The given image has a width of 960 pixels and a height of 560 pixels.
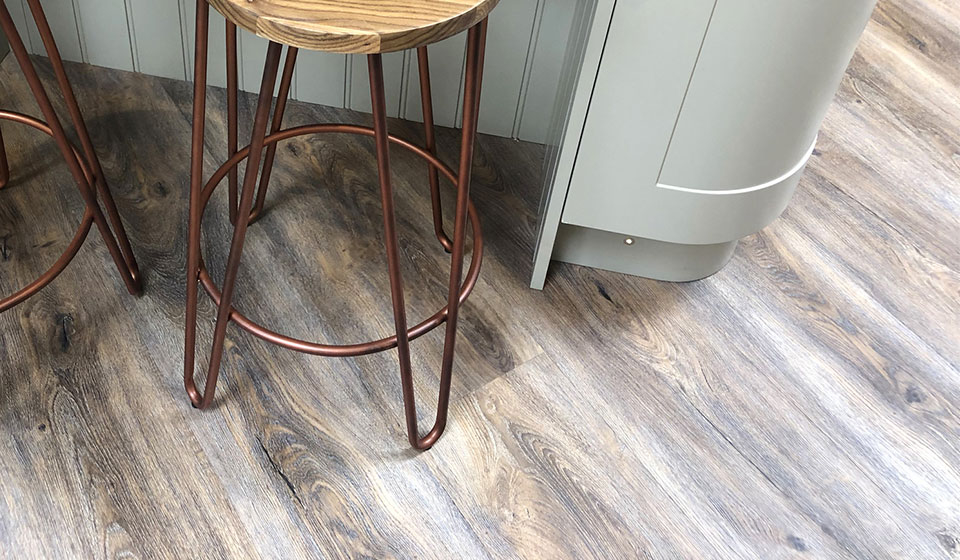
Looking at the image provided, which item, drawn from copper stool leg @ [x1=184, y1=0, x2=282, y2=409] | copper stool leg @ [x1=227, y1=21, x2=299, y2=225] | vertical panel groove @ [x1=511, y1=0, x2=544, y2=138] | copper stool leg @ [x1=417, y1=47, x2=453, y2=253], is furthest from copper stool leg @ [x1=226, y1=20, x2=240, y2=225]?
vertical panel groove @ [x1=511, y1=0, x2=544, y2=138]

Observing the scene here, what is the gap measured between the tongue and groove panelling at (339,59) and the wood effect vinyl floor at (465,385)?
0.04 meters

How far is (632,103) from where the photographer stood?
1.31 metres

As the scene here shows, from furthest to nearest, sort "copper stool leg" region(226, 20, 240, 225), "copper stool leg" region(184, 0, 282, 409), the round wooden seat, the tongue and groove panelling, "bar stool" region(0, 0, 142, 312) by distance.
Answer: the tongue and groove panelling → "copper stool leg" region(226, 20, 240, 225) → "bar stool" region(0, 0, 142, 312) → "copper stool leg" region(184, 0, 282, 409) → the round wooden seat

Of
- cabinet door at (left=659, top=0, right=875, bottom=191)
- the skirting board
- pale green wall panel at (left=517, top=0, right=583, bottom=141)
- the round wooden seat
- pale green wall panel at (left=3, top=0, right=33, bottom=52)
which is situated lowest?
the skirting board

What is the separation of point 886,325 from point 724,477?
1.69ft

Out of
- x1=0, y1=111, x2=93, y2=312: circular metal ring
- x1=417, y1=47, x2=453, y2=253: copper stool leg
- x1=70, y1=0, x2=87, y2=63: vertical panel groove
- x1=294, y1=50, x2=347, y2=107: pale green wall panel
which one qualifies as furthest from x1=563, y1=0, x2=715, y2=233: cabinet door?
x1=70, y1=0, x2=87, y2=63: vertical panel groove

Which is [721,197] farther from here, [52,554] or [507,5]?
[52,554]

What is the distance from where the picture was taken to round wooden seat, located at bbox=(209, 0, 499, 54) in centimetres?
85

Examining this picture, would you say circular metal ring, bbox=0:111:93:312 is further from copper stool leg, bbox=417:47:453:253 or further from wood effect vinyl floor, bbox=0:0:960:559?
copper stool leg, bbox=417:47:453:253

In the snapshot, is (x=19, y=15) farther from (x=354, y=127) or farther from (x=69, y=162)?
(x=354, y=127)

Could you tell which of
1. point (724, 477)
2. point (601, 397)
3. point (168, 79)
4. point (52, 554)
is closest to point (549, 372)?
point (601, 397)

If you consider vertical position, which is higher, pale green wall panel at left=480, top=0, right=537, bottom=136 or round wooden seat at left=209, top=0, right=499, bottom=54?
round wooden seat at left=209, top=0, right=499, bottom=54

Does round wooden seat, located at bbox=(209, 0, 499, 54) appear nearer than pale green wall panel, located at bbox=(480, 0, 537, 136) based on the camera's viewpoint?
Yes

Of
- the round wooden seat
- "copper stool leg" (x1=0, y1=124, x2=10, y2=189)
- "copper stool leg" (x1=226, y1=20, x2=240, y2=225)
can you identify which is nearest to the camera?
the round wooden seat
